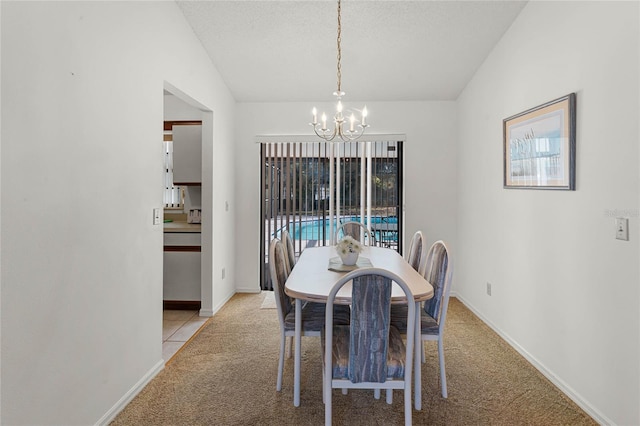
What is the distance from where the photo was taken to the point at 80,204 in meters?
1.76

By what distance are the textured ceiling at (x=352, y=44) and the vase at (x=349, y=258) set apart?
198cm

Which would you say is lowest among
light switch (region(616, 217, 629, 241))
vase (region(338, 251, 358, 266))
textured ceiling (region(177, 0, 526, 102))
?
vase (region(338, 251, 358, 266))

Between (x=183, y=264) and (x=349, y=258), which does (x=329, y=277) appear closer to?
(x=349, y=258)

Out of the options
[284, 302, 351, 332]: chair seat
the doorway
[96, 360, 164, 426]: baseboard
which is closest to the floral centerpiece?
[284, 302, 351, 332]: chair seat

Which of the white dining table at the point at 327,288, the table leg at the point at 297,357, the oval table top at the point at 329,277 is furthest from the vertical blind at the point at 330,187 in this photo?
the table leg at the point at 297,357

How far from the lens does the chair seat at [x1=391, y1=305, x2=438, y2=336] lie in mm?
2207

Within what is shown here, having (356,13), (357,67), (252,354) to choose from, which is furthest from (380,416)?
(357,67)

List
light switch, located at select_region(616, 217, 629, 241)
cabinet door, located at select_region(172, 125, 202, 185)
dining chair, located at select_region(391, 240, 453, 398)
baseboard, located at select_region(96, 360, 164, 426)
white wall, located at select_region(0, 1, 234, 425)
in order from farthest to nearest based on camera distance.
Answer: cabinet door, located at select_region(172, 125, 202, 185) < dining chair, located at select_region(391, 240, 453, 398) < baseboard, located at select_region(96, 360, 164, 426) < light switch, located at select_region(616, 217, 629, 241) < white wall, located at select_region(0, 1, 234, 425)

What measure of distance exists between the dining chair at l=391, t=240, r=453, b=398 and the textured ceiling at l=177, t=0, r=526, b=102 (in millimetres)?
2002

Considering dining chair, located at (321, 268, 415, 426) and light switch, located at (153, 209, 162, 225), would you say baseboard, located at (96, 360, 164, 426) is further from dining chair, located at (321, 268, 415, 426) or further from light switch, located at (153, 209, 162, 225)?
dining chair, located at (321, 268, 415, 426)

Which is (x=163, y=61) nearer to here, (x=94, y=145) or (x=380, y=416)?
(x=94, y=145)

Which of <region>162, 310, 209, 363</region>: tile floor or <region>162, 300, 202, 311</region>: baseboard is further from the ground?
<region>162, 300, 202, 311</region>: baseboard

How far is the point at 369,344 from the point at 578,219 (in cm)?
154

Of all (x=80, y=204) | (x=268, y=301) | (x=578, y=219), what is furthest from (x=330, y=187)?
(x=80, y=204)
